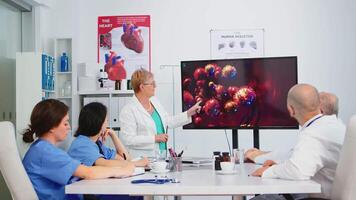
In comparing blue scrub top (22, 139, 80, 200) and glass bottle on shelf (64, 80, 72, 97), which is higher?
glass bottle on shelf (64, 80, 72, 97)

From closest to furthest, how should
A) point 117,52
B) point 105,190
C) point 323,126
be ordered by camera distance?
point 105,190 → point 323,126 → point 117,52

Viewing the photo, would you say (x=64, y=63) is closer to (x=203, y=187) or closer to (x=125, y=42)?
(x=125, y=42)

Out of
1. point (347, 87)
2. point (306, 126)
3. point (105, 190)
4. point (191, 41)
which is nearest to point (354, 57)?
point (347, 87)

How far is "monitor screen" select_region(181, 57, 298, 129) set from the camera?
3.34 metres

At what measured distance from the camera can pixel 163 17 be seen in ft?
16.5

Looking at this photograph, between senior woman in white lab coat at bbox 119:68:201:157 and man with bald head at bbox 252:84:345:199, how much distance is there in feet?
4.43

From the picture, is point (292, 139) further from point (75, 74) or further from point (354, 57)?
point (75, 74)

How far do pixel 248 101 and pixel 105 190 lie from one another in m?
1.84

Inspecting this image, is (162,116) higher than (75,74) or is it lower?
lower

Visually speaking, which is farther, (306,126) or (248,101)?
(248,101)

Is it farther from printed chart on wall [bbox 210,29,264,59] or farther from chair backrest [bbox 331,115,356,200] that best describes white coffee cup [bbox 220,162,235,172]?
printed chart on wall [bbox 210,29,264,59]

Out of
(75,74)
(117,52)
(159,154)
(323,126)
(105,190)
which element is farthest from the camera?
(117,52)

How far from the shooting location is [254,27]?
4953mm

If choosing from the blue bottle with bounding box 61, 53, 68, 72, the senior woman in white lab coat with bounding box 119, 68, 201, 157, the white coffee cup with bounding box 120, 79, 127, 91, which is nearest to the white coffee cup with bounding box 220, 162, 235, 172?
the senior woman in white lab coat with bounding box 119, 68, 201, 157
